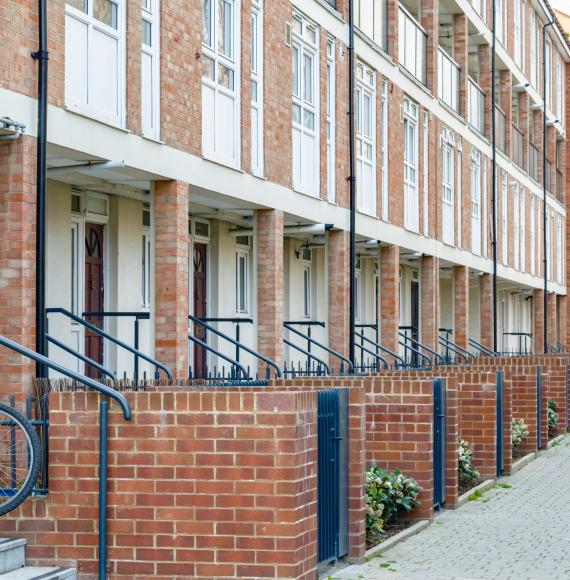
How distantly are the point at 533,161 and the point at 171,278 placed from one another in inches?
1179

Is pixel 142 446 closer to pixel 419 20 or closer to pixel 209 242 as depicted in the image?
pixel 209 242

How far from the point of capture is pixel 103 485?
7.85m

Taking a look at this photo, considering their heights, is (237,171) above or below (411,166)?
below

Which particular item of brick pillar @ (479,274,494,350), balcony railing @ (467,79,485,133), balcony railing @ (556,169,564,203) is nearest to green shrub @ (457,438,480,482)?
balcony railing @ (467,79,485,133)

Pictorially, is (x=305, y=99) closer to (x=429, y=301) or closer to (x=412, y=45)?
(x=412, y=45)

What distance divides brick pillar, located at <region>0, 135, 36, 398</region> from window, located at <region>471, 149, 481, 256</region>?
21.5m

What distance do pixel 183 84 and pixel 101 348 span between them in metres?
3.48

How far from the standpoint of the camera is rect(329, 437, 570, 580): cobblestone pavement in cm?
976

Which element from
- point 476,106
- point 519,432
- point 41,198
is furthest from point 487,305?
point 41,198

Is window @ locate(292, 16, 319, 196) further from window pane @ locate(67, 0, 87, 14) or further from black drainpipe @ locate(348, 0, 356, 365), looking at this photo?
window pane @ locate(67, 0, 87, 14)

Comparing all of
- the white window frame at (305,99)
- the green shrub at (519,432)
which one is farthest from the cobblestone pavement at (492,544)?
the white window frame at (305,99)

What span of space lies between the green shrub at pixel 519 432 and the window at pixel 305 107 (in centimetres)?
491

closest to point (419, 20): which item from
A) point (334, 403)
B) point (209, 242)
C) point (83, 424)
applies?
point (209, 242)

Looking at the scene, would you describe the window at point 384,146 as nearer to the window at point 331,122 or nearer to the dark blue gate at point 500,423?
the window at point 331,122
